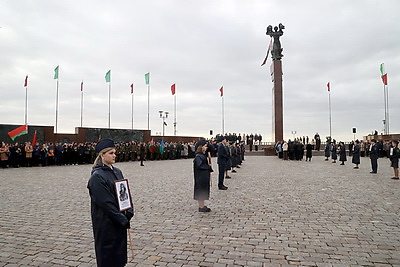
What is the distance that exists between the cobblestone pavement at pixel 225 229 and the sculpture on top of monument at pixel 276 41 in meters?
28.6

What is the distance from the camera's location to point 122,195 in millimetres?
3590

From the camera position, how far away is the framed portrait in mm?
3506

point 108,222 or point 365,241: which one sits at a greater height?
point 108,222

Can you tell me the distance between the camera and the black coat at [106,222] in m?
3.32

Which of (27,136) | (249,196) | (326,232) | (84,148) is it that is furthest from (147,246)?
(27,136)

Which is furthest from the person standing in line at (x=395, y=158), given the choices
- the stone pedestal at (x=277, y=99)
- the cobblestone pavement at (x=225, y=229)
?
the stone pedestal at (x=277, y=99)

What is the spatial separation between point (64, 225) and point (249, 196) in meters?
5.44

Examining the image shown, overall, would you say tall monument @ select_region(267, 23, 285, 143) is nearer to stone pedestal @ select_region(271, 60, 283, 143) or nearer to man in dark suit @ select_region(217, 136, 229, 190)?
stone pedestal @ select_region(271, 60, 283, 143)

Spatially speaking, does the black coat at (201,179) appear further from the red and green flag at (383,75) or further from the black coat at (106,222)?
the red and green flag at (383,75)

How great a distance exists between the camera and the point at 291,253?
4941mm

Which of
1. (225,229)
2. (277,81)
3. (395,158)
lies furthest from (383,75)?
(225,229)

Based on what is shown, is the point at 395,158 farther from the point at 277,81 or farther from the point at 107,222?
the point at 277,81

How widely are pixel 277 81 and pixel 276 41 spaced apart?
4.63 m

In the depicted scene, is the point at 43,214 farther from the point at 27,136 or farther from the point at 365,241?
the point at 27,136
